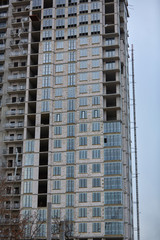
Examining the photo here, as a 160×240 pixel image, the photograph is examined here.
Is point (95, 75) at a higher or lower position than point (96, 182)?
higher

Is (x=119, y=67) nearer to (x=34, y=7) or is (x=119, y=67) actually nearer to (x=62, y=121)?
(x=62, y=121)

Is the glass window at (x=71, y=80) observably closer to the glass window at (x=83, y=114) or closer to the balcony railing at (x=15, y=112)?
the glass window at (x=83, y=114)

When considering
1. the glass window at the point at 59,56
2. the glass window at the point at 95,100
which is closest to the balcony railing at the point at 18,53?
the glass window at the point at 59,56

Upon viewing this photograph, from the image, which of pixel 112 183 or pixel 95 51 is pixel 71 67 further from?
pixel 112 183

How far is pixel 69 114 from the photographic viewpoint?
8131 centimetres

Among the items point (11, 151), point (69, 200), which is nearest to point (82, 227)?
point (69, 200)

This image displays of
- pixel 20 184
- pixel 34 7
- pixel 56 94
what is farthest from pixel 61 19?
pixel 20 184

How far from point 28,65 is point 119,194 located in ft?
108

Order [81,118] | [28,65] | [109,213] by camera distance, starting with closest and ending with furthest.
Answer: [109,213]
[81,118]
[28,65]

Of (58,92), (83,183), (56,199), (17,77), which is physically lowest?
(56,199)

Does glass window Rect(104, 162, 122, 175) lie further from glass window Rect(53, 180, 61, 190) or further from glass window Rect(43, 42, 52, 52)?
glass window Rect(43, 42, 52, 52)

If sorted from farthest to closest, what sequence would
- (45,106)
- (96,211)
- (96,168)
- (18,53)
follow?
(18,53) → (45,106) → (96,168) → (96,211)

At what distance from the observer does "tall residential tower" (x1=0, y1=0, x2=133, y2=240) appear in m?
75.0

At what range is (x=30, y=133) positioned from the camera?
275 ft
